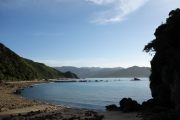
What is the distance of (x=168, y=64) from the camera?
1695 inches

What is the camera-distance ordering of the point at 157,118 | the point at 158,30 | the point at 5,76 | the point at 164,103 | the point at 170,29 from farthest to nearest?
the point at 5,76, the point at 158,30, the point at 164,103, the point at 170,29, the point at 157,118

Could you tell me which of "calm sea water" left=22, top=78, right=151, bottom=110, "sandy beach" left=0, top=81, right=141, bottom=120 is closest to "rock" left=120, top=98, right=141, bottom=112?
"sandy beach" left=0, top=81, right=141, bottom=120

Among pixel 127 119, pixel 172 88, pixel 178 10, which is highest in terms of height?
pixel 178 10

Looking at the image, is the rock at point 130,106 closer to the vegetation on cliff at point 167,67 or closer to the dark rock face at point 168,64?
the vegetation on cliff at point 167,67

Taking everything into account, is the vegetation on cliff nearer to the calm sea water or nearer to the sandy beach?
the sandy beach

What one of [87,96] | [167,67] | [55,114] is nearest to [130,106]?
[167,67]

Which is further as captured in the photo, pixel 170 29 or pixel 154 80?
pixel 154 80

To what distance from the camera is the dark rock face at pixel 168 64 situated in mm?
40334

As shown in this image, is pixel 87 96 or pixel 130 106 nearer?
pixel 130 106

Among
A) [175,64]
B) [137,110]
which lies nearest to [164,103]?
[137,110]

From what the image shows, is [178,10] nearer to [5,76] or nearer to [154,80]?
[154,80]

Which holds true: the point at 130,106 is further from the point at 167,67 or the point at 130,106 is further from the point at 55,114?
the point at 55,114

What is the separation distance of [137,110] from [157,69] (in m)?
6.38

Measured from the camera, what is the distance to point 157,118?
32594 millimetres
